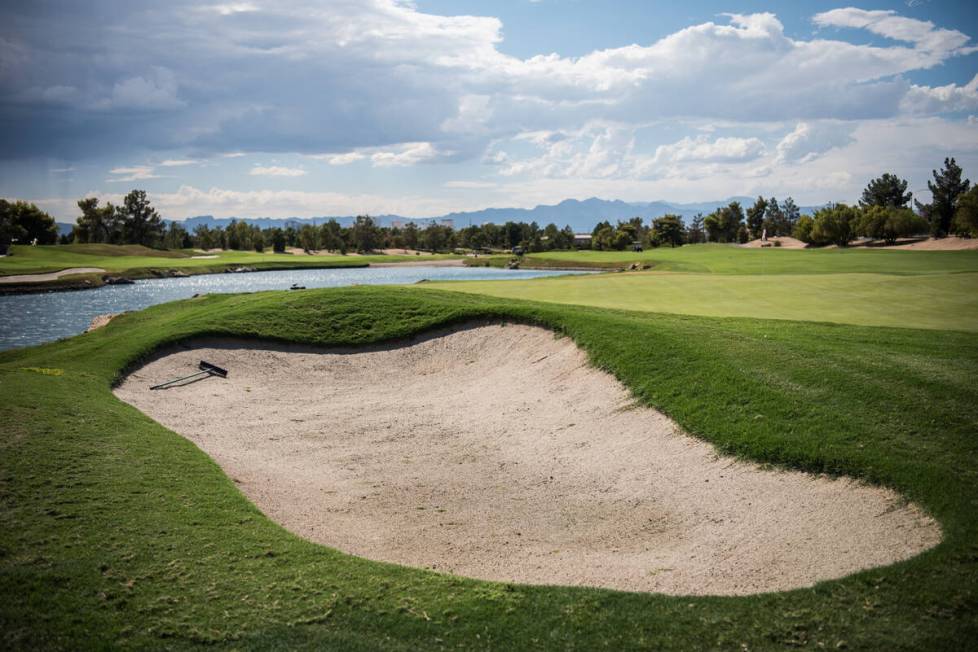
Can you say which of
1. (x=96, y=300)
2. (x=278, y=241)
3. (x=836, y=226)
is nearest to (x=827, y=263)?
(x=836, y=226)

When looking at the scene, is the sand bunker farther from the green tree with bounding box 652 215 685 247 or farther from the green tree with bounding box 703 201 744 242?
the green tree with bounding box 703 201 744 242

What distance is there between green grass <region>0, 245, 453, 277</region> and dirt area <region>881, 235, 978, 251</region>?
263 ft

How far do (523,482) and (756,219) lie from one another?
475 ft

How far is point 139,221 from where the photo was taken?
452ft

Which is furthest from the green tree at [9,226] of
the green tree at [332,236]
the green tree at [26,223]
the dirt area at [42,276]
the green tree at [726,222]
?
the green tree at [726,222]

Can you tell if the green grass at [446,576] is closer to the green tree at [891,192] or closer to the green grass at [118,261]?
the green grass at [118,261]

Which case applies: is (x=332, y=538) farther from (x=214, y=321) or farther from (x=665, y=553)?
(x=214, y=321)

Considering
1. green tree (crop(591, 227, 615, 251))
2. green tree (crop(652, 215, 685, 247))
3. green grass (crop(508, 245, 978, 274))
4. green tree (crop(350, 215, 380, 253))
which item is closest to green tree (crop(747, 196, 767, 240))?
green tree (crop(652, 215, 685, 247))

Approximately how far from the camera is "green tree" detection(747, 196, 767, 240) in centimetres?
14100

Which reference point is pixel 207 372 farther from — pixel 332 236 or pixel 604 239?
pixel 332 236

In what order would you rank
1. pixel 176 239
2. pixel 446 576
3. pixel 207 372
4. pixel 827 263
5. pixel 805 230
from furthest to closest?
1. pixel 176 239
2. pixel 805 230
3. pixel 827 263
4. pixel 207 372
5. pixel 446 576

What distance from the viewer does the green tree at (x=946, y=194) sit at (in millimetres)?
97062

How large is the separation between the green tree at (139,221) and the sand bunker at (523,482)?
439 feet

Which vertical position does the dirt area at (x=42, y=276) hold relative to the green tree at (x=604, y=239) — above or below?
below
